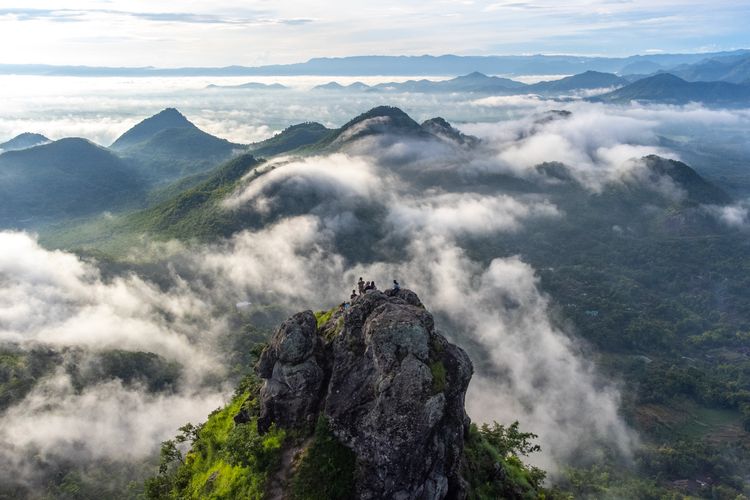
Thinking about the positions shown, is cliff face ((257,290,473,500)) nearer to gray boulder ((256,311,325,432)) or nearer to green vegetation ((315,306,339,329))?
gray boulder ((256,311,325,432))

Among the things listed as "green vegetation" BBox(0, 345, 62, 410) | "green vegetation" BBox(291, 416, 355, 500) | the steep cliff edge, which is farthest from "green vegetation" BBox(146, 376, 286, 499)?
"green vegetation" BBox(0, 345, 62, 410)

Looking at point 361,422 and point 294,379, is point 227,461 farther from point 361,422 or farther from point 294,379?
point 361,422

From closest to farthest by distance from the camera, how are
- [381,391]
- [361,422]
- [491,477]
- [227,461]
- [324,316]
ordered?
[381,391], [361,422], [227,461], [491,477], [324,316]

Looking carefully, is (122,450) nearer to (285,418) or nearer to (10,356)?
(10,356)

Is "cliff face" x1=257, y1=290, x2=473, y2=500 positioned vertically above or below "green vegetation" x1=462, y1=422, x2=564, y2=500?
above

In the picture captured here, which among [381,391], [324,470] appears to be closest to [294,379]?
[324,470]
